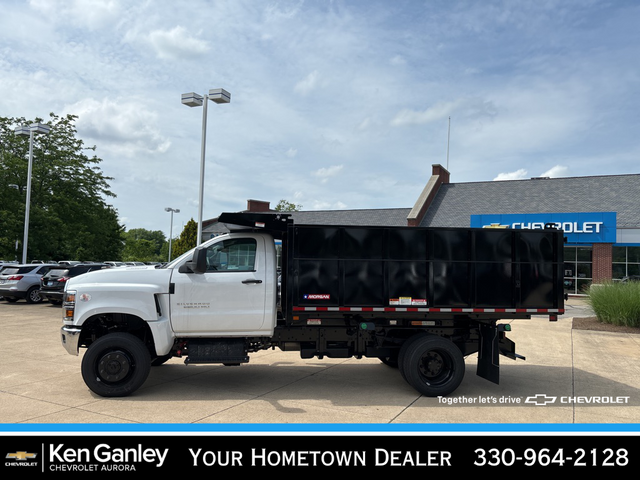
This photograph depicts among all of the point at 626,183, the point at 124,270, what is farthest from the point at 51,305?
the point at 626,183

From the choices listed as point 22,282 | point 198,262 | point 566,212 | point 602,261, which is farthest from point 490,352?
point 566,212

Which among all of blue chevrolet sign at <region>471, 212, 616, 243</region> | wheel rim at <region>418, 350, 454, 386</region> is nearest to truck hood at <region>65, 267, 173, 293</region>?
wheel rim at <region>418, 350, 454, 386</region>

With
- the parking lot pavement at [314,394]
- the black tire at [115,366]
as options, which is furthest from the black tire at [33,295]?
the black tire at [115,366]

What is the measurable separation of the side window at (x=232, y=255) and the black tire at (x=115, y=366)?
1457 millimetres

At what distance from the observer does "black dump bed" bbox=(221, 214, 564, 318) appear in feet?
23.4

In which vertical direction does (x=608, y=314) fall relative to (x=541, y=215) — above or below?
below

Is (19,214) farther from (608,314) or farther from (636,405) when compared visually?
(636,405)

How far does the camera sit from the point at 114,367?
22.6ft

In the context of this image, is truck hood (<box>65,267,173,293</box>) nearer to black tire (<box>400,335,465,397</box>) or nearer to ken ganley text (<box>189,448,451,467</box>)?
ken ganley text (<box>189,448,451,467</box>)

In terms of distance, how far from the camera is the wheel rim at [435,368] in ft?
23.8

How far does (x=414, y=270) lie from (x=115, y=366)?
4217mm

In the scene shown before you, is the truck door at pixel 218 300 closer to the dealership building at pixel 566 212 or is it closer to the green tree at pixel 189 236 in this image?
the dealership building at pixel 566 212

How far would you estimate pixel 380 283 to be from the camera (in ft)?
23.5

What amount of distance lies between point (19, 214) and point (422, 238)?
95.3 ft
